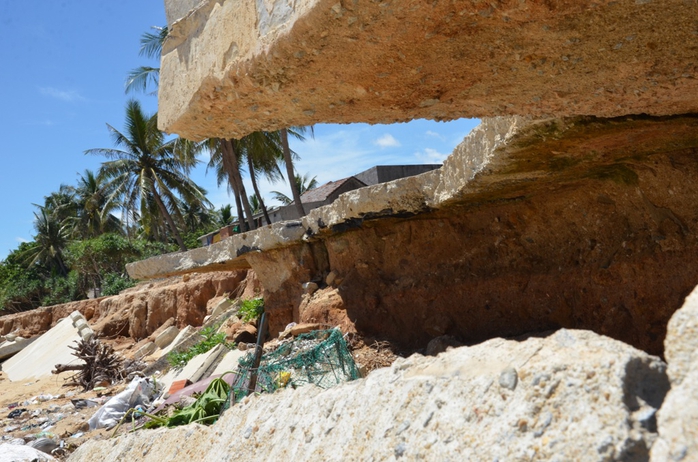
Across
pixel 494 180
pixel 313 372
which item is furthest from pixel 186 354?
pixel 494 180

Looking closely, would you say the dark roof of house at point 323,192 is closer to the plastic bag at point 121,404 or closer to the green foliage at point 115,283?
the green foliage at point 115,283

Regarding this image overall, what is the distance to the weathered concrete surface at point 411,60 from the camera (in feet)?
6.70

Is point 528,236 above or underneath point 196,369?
above

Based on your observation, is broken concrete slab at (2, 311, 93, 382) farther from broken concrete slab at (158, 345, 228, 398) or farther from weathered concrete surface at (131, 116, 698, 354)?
weathered concrete surface at (131, 116, 698, 354)

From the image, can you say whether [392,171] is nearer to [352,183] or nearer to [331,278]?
→ [352,183]

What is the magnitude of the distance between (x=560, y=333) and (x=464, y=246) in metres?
4.66

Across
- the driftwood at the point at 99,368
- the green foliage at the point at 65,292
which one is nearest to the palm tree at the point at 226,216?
the green foliage at the point at 65,292

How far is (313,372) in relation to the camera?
202 inches

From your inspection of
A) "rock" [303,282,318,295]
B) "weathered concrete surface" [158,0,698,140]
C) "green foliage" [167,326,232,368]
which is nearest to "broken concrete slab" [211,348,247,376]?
"rock" [303,282,318,295]

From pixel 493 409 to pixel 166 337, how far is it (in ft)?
44.8

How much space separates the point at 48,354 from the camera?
15680mm

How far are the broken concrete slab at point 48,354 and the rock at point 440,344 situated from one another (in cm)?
1063

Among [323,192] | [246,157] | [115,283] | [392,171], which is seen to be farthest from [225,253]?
[115,283]

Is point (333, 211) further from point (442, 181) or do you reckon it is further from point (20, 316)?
point (20, 316)
